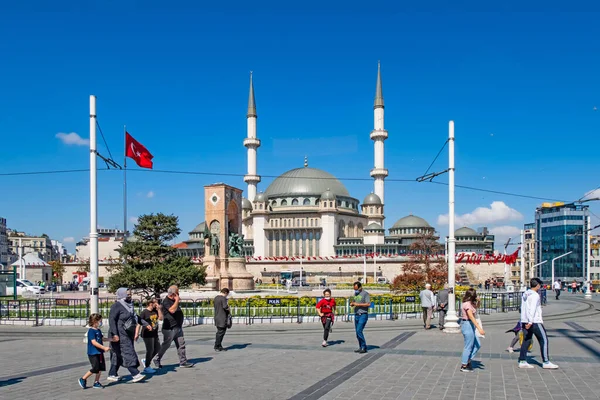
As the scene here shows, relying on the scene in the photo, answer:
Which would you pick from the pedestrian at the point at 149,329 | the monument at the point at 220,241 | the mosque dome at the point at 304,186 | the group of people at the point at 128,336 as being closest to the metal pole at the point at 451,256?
the group of people at the point at 128,336

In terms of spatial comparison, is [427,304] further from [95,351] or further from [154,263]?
[154,263]

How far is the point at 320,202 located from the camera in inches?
3792

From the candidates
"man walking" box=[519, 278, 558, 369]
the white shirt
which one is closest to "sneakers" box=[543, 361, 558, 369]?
"man walking" box=[519, 278, 558, 369]

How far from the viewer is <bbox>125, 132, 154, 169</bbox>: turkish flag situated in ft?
68.1

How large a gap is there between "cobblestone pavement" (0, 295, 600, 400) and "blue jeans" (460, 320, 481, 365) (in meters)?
0.35

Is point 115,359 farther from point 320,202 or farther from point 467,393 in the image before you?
point 320,202

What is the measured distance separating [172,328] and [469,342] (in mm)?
5998

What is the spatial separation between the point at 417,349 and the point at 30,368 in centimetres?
881

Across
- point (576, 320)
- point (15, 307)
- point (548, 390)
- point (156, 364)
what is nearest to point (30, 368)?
point (156, 364)

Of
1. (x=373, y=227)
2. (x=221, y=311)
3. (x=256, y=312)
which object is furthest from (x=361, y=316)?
(x=373, y=227)

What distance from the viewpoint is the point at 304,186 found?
10462 cm

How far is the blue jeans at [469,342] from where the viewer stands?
1083 cm

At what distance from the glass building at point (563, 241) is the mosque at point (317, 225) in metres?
16.6

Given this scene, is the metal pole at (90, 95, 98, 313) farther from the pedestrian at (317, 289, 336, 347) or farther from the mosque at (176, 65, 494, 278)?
the mosque at (176, 65, 494, 278)
